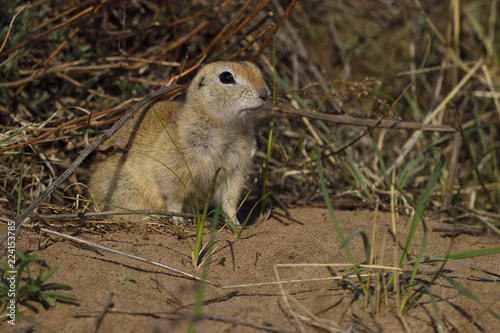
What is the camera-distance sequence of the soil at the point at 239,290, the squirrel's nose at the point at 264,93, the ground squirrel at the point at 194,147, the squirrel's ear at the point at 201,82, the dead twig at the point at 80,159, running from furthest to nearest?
the squirrel's ear at the point at 201,82 → the ground squirrel at the point at 194,147 → the squirrel's nose at the point at 264,93 → the dead twig at the point at 80,159 → the soil at the point at 239,290

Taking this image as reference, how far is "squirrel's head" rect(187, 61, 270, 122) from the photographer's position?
3.53m

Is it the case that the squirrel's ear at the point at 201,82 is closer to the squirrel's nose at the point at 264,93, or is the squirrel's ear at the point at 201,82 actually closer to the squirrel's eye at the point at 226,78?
the squirrel's eye at the point at 226,78

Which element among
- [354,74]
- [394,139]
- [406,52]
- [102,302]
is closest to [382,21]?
[406,52]

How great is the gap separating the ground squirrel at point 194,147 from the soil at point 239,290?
1.87 ft

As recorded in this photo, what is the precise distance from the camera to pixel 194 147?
147 inches

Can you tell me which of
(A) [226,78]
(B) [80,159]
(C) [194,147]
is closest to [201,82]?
(A) [226,78]

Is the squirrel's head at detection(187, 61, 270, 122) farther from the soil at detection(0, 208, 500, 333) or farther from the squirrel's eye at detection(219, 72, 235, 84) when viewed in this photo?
the soil at detection(0, 208, 500, 333)

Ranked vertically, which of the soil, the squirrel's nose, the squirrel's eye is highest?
the squirrel's eye

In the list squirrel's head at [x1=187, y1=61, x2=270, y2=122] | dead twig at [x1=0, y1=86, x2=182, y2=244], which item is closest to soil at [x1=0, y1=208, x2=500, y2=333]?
dead twig at [x1=0, y1=86, x2=182, y2=244]

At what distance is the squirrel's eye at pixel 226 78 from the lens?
3638 millimetres

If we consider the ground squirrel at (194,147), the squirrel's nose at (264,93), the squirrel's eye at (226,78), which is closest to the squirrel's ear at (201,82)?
the ground squirrel at (194,147)

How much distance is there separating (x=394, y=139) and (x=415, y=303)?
3622 millimetres

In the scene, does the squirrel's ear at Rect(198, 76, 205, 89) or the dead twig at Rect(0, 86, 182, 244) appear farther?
the squirrel's ear at Rect(198, 76, 205, 89)

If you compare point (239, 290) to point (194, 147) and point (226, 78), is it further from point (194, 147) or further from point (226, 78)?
point (226, 78)
